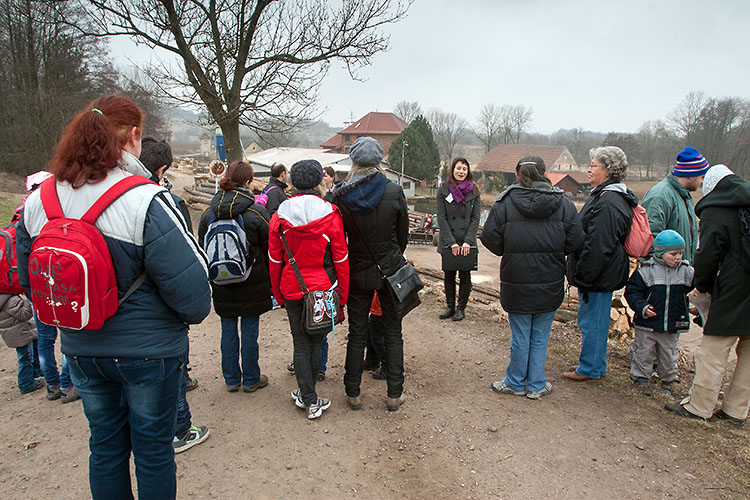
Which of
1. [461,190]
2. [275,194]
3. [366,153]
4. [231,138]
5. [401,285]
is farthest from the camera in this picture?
[231,138]

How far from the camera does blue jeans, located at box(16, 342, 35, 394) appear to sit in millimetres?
3910

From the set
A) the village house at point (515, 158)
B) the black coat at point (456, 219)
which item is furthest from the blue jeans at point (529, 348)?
the village house at point (515, 158)

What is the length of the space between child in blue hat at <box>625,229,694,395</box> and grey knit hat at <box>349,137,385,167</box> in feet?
8.26

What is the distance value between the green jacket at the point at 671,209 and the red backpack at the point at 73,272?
13.9 ft

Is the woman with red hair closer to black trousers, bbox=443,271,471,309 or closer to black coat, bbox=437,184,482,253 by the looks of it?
black coat, bbox=437,184,482,253

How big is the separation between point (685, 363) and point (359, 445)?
391 cm

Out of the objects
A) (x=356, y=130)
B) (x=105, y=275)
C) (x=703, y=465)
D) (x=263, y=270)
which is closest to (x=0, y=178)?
(x=263, y=270)

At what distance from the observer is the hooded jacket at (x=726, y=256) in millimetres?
3229

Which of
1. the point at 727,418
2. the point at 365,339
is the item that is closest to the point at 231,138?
the point at 365,339

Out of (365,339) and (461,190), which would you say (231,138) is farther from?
(365,339)

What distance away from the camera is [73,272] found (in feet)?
5.63

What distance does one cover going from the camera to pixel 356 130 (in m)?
62.5

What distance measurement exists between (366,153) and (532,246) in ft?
5.10

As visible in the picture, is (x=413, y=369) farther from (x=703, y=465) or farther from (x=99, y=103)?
(x=99, y=103)
